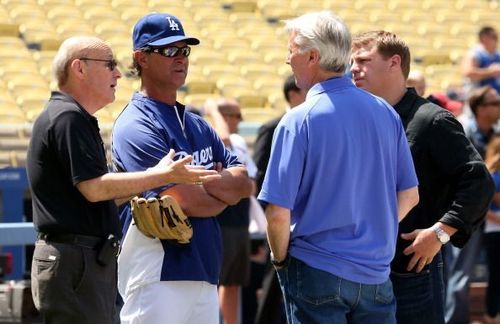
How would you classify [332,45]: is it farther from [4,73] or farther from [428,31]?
[428,31]

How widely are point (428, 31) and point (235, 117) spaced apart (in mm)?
9786

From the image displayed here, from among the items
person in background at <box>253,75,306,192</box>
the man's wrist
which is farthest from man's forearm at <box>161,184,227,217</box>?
person in background at <box>253,75,306,192</box>

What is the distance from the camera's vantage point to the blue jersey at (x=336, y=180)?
4.00 metres

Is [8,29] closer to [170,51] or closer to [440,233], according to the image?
[170,51]

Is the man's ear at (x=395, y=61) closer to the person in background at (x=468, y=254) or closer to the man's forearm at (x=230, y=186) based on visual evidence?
the man's forearm at (x=230, y=186)

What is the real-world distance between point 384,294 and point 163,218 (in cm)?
90

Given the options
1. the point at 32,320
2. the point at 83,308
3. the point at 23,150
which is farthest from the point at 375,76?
the point at 23,150

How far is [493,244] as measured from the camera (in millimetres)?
8352

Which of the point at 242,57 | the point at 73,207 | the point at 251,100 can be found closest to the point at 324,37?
the point at 73,207

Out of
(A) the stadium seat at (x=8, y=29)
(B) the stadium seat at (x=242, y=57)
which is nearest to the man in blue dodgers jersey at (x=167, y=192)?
(A) the stadium seat at (x=8, y=29)

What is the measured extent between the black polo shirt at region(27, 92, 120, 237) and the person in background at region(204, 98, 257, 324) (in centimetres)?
319

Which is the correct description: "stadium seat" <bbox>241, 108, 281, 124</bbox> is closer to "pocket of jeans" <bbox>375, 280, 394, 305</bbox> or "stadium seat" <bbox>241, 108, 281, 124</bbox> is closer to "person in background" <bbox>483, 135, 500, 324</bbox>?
"person in background" <bbox>483, 135, 500, 324</bbox>

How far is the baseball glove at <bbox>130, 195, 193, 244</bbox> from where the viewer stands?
4.33 metres

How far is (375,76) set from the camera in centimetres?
477
